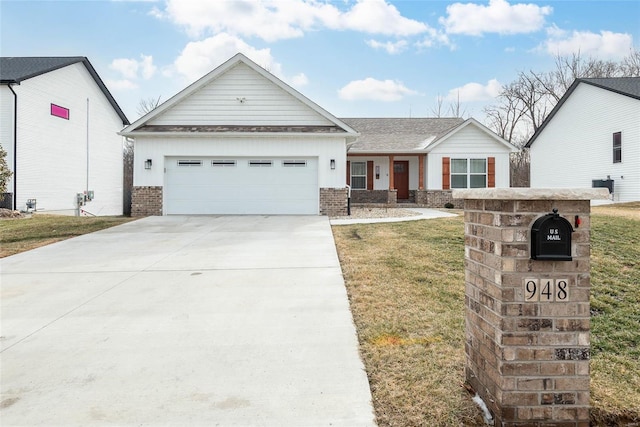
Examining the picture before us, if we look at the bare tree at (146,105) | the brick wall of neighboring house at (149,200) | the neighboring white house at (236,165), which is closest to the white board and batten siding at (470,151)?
the neighboring white house at (236,165)

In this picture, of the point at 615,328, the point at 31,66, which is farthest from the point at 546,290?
the point at 31,66

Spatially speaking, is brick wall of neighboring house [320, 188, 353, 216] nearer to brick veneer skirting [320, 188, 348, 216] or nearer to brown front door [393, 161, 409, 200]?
brick veneer skirting [320, 188, 348, 216]

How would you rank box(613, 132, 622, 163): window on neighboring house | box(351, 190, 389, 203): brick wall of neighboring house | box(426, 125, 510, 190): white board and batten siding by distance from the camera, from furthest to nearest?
box(351, 190, 389, 203): brick wall of neighboring house → box(426, 125, 510, 190): white board and batten siding → box(613, 132, 622, 163): window on neighboring house

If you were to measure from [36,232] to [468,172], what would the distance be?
54.0 feet

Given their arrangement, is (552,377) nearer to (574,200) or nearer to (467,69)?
(574,200)

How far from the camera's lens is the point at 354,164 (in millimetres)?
19891

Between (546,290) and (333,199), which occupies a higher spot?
(333,199)

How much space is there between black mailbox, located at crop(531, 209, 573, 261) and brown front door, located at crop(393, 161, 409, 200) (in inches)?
725

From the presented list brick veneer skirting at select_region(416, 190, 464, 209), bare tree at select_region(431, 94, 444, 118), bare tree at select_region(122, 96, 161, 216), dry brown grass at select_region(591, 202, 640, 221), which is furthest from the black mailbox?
bare tree at select_region(431, 94, 444, 118)

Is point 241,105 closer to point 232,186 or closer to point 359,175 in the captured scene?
point 232,186

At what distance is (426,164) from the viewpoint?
18547 mm

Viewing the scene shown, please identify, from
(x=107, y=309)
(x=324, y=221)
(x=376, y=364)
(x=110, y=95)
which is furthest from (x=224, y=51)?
(x=376, y=364)

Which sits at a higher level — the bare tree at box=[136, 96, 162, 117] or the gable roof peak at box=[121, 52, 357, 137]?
the bare tree at box=[136, 96, 162, 117]

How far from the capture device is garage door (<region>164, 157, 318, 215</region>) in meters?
13.8
